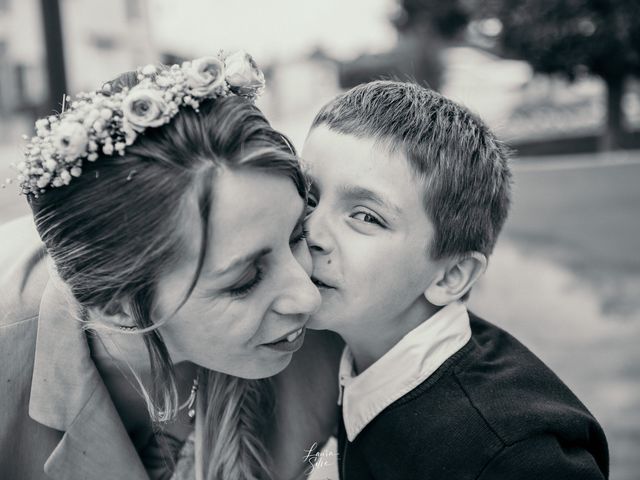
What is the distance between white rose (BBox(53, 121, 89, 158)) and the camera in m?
1.35

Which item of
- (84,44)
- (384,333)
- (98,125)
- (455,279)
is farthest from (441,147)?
(84,44)

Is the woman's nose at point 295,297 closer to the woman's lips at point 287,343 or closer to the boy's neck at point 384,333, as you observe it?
the woman's lips at point 287,343

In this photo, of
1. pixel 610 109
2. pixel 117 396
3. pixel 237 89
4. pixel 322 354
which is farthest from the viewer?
pixel 610 109

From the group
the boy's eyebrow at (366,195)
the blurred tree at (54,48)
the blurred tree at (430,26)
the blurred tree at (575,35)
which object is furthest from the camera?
the blurred tree at (430,26)

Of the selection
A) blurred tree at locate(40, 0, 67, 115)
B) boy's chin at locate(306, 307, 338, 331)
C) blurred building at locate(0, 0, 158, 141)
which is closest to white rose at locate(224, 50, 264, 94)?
boy's chin at locate(306, 307, 338, 331)

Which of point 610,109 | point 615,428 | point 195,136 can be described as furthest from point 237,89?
point 610,109

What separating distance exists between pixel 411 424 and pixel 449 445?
113 millimetres

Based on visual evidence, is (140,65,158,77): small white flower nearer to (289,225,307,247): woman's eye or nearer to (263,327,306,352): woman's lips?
(289,225,307,247): woman's eye

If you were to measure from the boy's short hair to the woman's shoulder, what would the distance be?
0.76 meters

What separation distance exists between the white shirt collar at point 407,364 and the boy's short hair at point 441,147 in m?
0.17

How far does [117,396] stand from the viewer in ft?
5.96

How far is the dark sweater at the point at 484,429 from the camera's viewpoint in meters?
1.54

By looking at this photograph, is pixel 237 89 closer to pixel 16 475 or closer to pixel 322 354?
pixel 322 354

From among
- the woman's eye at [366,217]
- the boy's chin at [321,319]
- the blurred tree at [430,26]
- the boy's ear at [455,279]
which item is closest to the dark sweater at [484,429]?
the boy's ear at [455,279]
